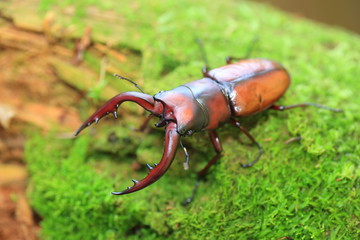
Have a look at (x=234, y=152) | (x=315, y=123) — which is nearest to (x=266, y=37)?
(x=315, y=123)

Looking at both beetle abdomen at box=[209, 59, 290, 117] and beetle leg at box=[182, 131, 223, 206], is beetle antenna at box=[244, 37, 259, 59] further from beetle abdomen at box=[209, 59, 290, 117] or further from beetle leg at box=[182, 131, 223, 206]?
beetle leg at box=[182, 131, 223, 206]

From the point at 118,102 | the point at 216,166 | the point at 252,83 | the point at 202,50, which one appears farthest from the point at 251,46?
the point at 118,102

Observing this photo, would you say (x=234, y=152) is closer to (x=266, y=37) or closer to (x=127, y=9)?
(x=266, y=37)

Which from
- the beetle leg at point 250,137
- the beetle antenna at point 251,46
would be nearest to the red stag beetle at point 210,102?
the beetle leg at point 250,137

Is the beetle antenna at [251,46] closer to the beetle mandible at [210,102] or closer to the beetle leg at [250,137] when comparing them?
the beetle mandible at [210,102]

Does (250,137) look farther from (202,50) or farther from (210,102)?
(202,50)

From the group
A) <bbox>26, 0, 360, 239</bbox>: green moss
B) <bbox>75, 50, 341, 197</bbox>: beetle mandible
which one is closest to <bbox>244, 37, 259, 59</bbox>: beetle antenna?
<bbox>26, 0, 360, 239</bbox>: green moss
